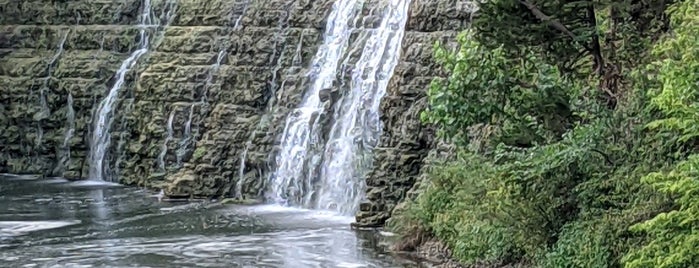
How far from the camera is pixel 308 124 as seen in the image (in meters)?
20.0

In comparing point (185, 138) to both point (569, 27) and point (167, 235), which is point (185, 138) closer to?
point (167, 235)

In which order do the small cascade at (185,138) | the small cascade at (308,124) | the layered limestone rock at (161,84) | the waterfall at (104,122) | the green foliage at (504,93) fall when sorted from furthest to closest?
the waterfall at (104,122), the small cascade at (185,138), the layered limestone rock at (161,84), the small cascade at (308,124), the green foliage at (504,93)

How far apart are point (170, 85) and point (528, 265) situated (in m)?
12.2

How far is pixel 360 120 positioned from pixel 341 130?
1.82 ft

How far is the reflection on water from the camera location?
47.8 feet

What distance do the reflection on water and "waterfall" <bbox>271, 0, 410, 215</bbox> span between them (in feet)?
1.63

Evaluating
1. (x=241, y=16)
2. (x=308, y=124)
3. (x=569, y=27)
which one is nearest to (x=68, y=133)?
(x=241, y=16)

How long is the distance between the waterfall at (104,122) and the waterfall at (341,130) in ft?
16.8

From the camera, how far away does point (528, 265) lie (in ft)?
39.9

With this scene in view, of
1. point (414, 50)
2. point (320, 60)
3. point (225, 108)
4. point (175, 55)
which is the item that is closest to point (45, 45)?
point (175, 55)

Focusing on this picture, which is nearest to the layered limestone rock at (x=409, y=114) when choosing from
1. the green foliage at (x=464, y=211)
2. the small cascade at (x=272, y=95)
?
the green foliage at (x=464, y=211)

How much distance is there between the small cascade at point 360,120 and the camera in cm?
1831

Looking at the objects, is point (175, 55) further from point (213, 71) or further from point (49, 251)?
point (49, 251)

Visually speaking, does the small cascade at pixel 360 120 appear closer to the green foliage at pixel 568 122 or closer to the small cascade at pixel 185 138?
the small cascade at pixel 185 138
